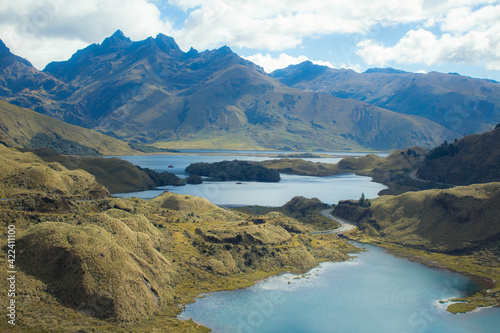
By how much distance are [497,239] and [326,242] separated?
4645cm

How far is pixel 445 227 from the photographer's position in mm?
126750

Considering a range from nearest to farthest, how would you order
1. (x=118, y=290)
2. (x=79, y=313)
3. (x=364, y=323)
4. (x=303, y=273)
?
1. (x=79, y=313)
2. (x=118, y=290)
3. (x=364, y=323)
4. (x=303, y=273)

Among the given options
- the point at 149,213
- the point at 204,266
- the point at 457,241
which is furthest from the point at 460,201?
the point at 149,213

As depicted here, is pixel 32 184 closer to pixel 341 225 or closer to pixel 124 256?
pixel 124 256

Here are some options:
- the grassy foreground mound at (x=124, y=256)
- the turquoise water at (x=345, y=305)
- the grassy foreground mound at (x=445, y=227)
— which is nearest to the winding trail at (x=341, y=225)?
the grassy foreground mound at (x=445, y=227)

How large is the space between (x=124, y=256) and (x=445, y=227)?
97897mm

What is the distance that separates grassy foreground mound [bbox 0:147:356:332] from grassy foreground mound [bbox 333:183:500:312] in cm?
2205

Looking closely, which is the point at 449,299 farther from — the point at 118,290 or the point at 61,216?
the point at 61,216

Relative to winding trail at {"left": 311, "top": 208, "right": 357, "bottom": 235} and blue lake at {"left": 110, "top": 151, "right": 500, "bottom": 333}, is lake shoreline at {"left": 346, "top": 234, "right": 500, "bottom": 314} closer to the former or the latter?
blue lake at {"left": 110, "top": 151, "right": 500, "bottom": 333}

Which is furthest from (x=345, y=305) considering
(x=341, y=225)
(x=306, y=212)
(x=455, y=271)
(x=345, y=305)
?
(x=306, y=212)

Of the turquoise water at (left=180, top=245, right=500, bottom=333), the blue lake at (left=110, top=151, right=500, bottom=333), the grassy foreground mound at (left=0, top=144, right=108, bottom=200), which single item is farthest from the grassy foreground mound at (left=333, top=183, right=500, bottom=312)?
the grassy foreground mound at (left=0, top=144, right=108, bottom=200)

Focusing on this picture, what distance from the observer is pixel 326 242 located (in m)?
125

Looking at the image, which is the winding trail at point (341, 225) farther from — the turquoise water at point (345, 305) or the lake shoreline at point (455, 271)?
the turquoise water at point (345, 305)

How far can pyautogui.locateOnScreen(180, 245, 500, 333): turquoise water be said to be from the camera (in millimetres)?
70750
